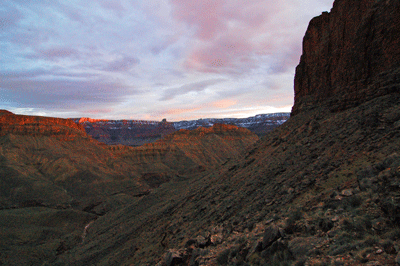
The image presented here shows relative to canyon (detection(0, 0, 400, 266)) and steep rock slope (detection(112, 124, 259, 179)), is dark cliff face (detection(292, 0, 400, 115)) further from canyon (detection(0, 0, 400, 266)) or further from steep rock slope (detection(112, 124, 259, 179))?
steep rock slope (detection(112, 124, 259, 179))

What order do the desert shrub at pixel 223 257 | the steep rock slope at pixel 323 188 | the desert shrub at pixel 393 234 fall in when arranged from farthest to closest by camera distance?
the desert shrub at pixel 223 257 → the steep rock slope at pixel 323 188 → the desert shrub at pixel 393 234

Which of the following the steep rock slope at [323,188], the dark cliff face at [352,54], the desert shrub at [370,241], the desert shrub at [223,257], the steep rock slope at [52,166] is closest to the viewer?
the desert shrub at [370,241]

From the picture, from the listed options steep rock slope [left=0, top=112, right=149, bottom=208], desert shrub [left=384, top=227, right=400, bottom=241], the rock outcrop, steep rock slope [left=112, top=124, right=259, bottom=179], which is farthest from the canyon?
steep rock slope [left=112, top=124, right=259, bottom=179]

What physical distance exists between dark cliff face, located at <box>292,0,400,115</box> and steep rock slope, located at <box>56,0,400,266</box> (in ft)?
0.30

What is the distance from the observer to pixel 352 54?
19453 mm

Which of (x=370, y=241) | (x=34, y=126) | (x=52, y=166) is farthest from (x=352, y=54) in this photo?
(x=34, y=126)

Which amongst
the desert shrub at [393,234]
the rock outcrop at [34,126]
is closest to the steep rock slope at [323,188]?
the desert shrub at [393,234]

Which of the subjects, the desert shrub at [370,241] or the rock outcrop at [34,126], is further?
the rock outcrop at [34,126]

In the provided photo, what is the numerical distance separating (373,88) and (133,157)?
94365 mm

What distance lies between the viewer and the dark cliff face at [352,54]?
16016 millimetres

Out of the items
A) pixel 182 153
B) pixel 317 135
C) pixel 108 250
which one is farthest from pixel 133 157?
pixel 317 135

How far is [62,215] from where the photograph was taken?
42.9 meters

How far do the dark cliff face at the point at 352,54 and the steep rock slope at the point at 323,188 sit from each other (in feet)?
0.30

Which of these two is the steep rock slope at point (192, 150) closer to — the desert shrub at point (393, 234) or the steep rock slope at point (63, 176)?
the steep rock slope at point (63, 176)
